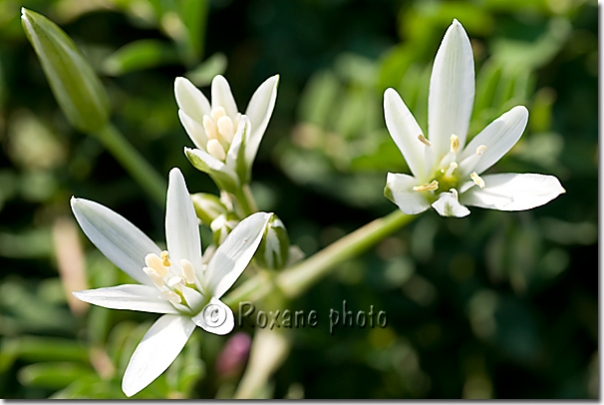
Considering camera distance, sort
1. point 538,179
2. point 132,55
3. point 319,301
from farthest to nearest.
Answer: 1. point 319,301
2. point 132,55
3. point 538,179

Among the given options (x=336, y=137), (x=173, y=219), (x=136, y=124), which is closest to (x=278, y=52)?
(x=336, y=137)

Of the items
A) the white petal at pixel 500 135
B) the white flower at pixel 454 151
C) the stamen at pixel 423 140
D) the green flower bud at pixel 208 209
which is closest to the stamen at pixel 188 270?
the green flower bud at pixel 208 209

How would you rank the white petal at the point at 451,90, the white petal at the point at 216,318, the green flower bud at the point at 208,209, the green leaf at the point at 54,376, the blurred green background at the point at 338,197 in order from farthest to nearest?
the blurred green background at the point at 338,197
the green leaf at the point at 54,376
the green flower bud at the point at 208,209
the white petal at the point at 451,90
the white petal at the point at 216,318

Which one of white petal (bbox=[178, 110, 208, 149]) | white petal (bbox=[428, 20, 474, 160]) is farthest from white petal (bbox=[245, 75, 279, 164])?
white petal (bbox=[428, 20, 474, 160])

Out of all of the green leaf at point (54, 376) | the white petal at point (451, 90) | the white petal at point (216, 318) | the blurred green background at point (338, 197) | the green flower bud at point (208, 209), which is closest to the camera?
the white petal at point (216, 318)

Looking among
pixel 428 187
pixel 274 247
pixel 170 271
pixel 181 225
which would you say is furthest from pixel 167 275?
pixel 428 187

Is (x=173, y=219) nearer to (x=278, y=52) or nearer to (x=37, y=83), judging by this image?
(x=278, y=52)

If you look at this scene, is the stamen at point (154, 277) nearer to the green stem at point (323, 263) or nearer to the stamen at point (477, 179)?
the green stem at point (323, 263)
